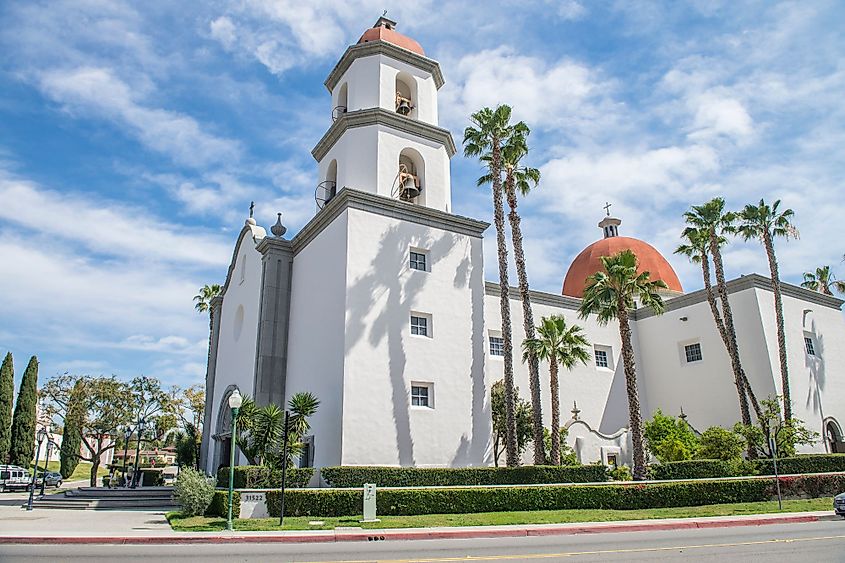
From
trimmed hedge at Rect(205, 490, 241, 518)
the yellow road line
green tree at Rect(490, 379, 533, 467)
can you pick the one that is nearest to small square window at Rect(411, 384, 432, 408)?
green tree at Rect(490, 379, 533, 467)

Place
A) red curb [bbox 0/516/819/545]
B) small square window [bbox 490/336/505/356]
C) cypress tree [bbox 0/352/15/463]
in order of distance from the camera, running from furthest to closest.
Answer: cypress tree [bbox 0/352/15/463] → small square window [bbox 490/336/505/356] → red curb [bbox 0/516/819/545]

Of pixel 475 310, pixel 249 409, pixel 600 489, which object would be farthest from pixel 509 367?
pixel 249 409

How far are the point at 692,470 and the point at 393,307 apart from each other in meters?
13.4

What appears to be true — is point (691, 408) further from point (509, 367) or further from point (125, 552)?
point (125, 552)

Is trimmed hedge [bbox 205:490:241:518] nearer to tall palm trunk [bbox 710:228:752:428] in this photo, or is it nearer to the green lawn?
the green lawn

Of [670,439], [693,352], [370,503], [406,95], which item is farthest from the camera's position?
[693,352]

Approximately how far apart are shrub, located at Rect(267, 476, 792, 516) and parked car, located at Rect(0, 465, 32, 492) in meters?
36.0

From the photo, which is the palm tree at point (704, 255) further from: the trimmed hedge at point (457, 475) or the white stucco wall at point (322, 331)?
the white stucco wall at point (322, 331)

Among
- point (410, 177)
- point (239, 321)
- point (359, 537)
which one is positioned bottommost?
point (359, 537)

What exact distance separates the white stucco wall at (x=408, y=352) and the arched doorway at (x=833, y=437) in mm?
19693

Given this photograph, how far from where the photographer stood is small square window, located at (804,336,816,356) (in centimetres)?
3250

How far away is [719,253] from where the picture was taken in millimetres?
30156

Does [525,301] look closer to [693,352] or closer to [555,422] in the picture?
[555,422]

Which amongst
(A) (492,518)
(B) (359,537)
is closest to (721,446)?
(A) (492,518)
